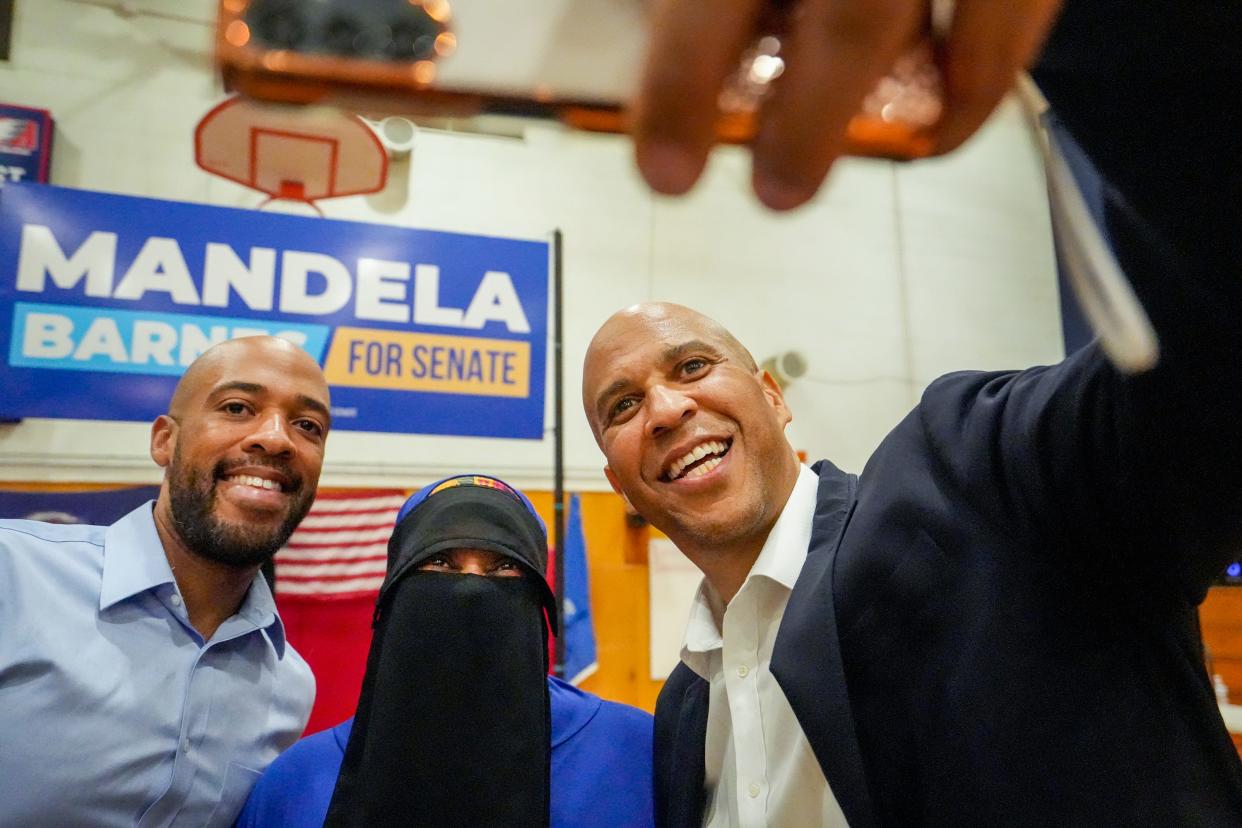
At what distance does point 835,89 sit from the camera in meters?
0.37

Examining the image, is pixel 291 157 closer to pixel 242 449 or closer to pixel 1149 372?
pixel 242 449

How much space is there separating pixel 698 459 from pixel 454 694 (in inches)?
25.1

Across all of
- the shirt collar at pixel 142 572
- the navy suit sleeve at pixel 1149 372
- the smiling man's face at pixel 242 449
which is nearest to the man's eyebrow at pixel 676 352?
the navy suit sleeve at pixel 1149 372

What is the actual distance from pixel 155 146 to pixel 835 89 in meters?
3.91

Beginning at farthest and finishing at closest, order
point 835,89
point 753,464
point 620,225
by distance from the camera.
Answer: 1. point 620,225
2. point 753,464
3. point 835,89

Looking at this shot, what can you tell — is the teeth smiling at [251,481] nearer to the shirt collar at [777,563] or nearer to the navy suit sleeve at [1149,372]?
the shirt collar at [777,563]

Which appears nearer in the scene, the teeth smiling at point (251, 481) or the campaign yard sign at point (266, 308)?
the teeth smiling at point (251, 481)

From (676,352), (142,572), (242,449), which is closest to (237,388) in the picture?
(242,449)

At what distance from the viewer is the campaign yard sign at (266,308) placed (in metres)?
2.90

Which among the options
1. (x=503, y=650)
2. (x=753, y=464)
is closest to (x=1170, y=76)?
(x=753, y=464)

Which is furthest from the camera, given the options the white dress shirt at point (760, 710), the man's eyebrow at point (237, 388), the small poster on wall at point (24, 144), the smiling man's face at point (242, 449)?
the small poster on wall at point (24, 144)

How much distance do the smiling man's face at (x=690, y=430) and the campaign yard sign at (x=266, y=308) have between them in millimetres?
1868

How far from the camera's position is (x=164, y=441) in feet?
6.61

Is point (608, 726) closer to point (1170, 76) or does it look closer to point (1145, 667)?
point (1145, 667)
